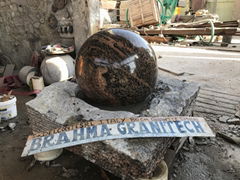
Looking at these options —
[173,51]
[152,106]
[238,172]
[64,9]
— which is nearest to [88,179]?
[152,106]

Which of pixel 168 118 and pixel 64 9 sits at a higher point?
pixel 64 9

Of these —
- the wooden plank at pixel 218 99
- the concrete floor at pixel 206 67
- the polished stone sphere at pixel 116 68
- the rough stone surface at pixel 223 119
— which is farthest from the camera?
the concrete floor at pixel 206 67

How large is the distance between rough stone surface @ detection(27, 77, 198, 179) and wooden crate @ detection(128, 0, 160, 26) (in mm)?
6849

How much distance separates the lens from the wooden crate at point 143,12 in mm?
8609

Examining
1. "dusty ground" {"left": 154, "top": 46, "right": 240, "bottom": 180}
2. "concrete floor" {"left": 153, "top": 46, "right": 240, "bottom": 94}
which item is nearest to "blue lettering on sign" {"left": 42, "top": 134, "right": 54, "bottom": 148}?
"dusty ground" {"left": 154, "top": 46, "right": 240, "bottom": 180}

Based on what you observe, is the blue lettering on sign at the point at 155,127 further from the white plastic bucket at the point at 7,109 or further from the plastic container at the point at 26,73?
the plastic container at the point at 26,73

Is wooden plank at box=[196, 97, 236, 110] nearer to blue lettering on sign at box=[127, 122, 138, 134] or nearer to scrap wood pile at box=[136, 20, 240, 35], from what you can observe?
blue lettering on sign at box=[127, 122, 138, 134]

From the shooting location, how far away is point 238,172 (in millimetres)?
1872

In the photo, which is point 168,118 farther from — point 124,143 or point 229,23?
point 229,23

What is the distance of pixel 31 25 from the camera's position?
4930mm

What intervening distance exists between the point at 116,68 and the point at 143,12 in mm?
7866

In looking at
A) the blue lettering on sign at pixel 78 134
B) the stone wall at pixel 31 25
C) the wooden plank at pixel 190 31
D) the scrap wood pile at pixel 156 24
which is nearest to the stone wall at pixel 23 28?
the stone wall at pixel 31 25

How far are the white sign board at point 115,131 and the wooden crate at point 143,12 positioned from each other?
7.82m

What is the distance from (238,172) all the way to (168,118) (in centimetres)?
90
